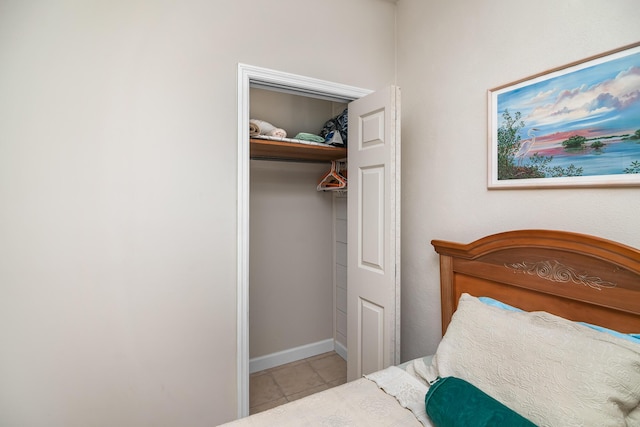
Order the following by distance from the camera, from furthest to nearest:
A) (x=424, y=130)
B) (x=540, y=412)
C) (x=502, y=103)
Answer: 1. (x=424, y=130)
2. (x=502, y=103)
3. (x=540, y=412)

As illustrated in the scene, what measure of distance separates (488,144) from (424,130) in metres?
0.48

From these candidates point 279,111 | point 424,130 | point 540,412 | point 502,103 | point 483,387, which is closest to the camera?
point 540,412

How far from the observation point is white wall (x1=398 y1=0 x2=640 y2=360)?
4.05ft

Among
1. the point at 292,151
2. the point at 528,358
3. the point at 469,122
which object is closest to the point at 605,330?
the point at 528,358

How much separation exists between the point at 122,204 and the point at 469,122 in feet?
6.22

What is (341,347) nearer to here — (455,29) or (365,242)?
(365,242)

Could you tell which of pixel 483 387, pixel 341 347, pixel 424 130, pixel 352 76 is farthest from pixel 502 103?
pixel 341 347

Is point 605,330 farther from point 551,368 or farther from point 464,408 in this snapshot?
point 464,408

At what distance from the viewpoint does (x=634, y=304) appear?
105 cm

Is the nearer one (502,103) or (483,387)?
(483,387)

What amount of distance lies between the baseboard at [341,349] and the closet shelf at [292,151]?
5.90 ft

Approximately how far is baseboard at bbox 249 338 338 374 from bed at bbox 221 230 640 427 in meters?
1.70

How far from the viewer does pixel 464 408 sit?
0.93 meters

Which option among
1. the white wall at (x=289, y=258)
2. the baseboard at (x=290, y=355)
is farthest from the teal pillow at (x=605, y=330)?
the baseboard at (x=290, y=355)
